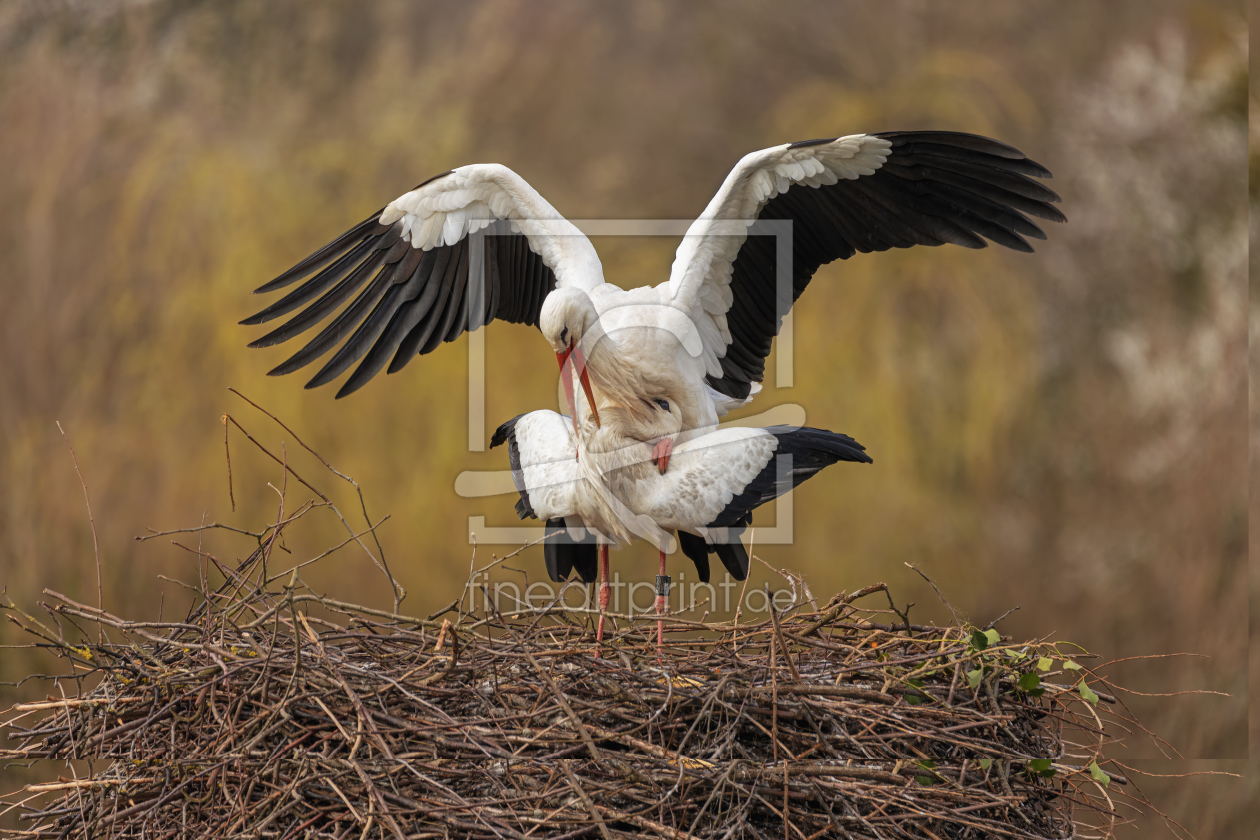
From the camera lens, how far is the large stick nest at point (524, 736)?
1454 mm

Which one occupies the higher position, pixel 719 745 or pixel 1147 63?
pixel 1147 63

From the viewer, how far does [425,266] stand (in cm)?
249

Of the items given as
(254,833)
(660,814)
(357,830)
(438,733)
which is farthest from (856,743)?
(254,833)

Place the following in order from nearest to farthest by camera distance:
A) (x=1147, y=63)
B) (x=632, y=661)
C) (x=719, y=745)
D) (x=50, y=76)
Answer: (x=719, y=745), (x=632, y=661), (x=1147, y=63), (x=50, y=76)

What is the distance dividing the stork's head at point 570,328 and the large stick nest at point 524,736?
23.3 inches

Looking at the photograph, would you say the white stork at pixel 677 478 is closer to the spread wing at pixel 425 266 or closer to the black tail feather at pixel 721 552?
the black tail feather at pixel 721 552

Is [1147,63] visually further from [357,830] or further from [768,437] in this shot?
[357,830]

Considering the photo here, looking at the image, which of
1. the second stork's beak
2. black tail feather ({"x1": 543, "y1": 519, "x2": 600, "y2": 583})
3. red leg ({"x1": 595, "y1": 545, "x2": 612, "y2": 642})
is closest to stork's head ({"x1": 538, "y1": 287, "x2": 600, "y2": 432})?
the second stork's beak

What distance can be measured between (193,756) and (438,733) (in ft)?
1.33

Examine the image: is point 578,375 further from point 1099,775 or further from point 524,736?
point 1099,775

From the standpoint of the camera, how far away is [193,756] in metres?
1.56
